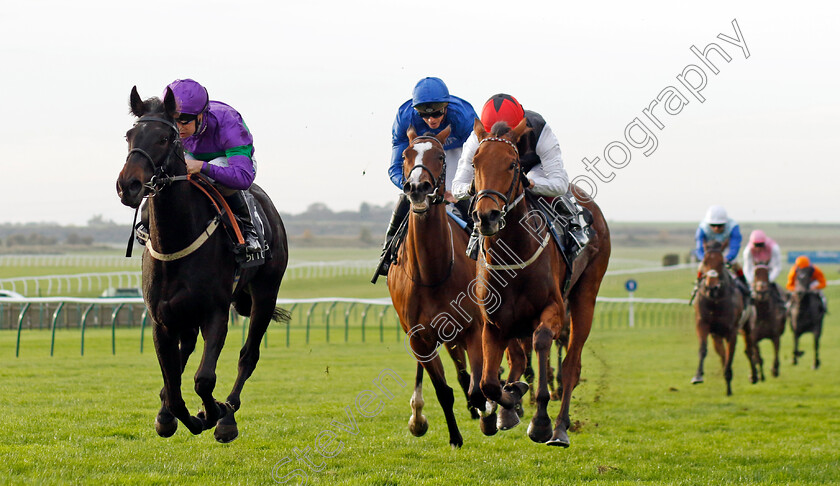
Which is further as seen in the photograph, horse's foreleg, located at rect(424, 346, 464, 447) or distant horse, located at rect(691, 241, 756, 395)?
distant horse, located at rect(691, 241, 756, 395)

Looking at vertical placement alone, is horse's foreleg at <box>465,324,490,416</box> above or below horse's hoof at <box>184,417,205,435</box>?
above

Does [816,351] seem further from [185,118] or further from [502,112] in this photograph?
[185,118]

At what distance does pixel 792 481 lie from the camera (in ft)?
19.9

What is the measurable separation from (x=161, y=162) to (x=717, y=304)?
9.36 m

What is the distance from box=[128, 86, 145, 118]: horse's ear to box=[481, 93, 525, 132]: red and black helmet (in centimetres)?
206

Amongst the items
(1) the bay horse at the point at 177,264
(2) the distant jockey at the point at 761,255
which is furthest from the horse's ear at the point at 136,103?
(2) the distant jockey at the point at 761,255

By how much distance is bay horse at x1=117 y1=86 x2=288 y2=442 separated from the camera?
5.10 metres

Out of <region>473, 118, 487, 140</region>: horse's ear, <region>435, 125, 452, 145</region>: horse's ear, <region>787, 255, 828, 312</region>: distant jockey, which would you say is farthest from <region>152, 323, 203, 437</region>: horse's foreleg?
<region>787, 255, 828, 312</region>: distant jockey

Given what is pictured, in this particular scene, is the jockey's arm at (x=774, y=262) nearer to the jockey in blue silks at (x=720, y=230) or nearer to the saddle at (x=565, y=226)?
the jockey in blue silks at (x=720, y=230)

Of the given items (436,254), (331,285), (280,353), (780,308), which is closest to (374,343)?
(280,353)

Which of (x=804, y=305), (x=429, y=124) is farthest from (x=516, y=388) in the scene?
(x=804, y=305)

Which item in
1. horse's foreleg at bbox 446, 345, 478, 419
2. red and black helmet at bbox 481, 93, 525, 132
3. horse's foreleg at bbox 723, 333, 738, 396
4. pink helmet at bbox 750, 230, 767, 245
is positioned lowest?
horse's foreleg at bbox 723, 333, 738, 396

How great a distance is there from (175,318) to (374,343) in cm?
1327

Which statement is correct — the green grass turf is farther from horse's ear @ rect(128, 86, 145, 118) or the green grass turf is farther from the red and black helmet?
the red and black helmet
